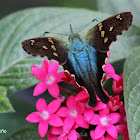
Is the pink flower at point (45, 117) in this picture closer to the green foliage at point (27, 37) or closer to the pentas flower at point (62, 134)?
the pentas flower at point (62, 134)

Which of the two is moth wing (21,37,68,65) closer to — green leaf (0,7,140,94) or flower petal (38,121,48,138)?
flower petal (38,121,48,138)

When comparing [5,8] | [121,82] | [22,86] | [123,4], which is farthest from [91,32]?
[5,8]

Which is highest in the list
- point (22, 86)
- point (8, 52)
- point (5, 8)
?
point (5, 8)

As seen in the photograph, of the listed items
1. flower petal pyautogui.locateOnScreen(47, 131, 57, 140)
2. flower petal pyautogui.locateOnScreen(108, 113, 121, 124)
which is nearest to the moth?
flower petal pyautogui.locateOnScreen(108, 113, 121, 124)

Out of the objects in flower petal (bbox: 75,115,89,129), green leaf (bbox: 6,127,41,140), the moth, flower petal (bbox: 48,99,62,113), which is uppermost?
the moth

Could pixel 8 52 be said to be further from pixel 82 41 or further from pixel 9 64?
pixel 82 41

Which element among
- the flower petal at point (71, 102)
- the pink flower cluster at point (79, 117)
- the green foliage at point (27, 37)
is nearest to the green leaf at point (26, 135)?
the green foliage at point (27, 37)

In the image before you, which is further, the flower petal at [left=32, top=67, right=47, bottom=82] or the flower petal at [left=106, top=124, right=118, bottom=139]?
the flower petal at [left=32, top=67, right=47, bottom=82]
